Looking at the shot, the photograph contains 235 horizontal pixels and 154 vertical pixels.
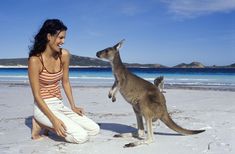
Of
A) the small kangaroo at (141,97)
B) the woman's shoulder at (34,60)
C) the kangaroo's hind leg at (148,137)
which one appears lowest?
the kangaroo's hind leg at (148,137)

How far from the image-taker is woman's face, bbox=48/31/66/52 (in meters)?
4.42

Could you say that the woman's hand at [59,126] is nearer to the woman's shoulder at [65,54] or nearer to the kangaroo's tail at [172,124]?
the woman's shoulder at [65,54]

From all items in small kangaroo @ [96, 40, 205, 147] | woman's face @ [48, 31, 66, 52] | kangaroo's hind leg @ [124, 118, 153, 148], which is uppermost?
woman's face @ [48, 31, 66, 52]

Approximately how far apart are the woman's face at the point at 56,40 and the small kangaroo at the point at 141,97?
75 centimetres

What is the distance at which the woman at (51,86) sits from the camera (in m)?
4.34

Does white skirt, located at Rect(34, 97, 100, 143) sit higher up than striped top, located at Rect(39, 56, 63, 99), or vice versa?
striped top, located at Rect(39, 56, 63, 99)

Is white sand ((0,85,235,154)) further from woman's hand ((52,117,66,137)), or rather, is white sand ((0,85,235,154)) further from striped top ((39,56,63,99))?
striped top ((39,56,63,99))

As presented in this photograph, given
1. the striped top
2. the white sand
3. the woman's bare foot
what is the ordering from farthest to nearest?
the woman's bare foot, the striped top, the white sand

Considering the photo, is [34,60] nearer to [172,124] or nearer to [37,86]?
[37,86]

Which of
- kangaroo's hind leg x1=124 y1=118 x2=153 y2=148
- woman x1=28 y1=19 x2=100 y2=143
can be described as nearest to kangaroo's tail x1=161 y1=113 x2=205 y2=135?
kangaroo's hind leg x1=124 y1=118 x2=153 y2=148

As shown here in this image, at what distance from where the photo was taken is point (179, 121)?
5871 millimetres

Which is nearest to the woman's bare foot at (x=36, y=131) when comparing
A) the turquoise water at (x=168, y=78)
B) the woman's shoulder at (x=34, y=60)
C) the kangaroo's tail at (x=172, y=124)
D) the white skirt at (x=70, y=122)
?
the white skirt at (x=70, y=122)

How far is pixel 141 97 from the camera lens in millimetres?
A: 4367

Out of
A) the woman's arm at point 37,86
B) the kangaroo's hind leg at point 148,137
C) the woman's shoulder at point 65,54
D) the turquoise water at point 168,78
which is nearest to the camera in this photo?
the kangaroo's hind leg at point 148,137
